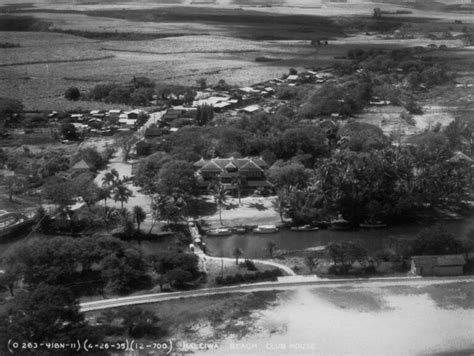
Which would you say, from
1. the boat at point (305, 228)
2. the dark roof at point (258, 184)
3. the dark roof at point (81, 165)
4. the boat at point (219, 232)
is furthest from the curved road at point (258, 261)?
the dark roof at point (81, 165)

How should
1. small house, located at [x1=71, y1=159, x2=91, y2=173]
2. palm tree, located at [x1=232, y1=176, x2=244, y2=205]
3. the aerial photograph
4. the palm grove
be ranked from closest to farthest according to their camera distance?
the aerial photograph < the palm grove < palm tree, located at [x1=232, y1=176, x2=244, y2=205] < small house, located at [x1=71, y1=159, x2=91, y2=173]

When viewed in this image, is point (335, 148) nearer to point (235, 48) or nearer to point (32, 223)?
point (32, 223)

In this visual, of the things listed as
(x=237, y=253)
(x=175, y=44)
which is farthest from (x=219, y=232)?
(x=175, y=44)

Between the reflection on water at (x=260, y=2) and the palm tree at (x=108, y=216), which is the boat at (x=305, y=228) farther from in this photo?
the reflection on water at (x=260, y=2)

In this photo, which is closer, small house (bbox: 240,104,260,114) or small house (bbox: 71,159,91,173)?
small house (bbox: 71,159,91,173)

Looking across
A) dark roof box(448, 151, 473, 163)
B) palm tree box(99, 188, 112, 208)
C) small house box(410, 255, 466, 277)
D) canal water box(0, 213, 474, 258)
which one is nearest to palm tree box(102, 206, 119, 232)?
palm tree box(99, 188, 112, 208)

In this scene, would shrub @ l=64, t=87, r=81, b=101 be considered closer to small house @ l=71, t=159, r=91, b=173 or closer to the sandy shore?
small house @ l=71, t=159, r=91, b=173
